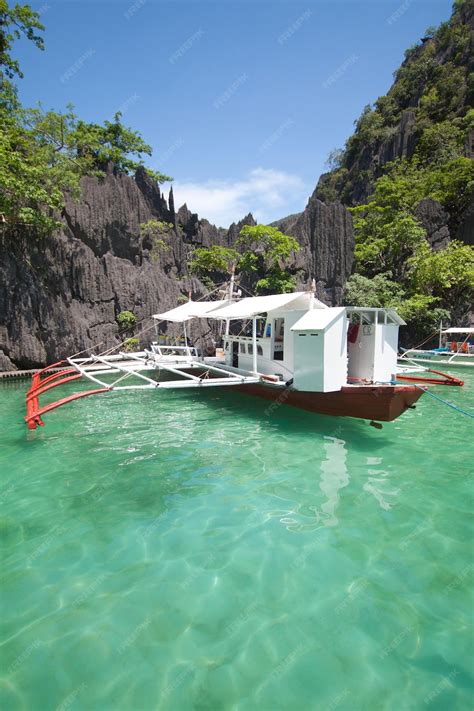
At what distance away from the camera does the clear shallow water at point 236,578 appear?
10.9ft

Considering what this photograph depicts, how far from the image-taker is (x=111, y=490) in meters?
6.81

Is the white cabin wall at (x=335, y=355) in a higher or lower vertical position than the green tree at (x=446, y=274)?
lower

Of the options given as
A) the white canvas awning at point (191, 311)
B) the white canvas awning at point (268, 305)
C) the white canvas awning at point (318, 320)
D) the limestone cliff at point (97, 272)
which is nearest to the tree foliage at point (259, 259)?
the limestone cliff at point (97, 272)

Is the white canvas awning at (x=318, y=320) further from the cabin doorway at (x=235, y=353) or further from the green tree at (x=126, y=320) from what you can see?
the green tree at (x=126, y=320)

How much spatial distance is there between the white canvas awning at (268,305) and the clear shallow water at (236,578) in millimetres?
4128

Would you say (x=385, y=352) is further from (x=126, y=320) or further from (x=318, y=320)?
(x=126, y=320)

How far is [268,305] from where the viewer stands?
11531mm

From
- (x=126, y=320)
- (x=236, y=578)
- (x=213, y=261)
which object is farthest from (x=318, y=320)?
(x=213, y=261)

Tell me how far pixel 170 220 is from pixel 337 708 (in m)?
35.4

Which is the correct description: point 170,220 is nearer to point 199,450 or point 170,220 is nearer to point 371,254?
point 371,254

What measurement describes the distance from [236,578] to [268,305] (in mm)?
8138

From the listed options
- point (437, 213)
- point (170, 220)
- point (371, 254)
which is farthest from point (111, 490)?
point (437, 213)

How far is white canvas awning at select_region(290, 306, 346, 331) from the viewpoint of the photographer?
9.52 meters

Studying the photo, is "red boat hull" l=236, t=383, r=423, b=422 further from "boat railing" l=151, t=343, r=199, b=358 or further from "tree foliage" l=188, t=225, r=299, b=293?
"tree foliage" l=188, t=225, r=299, b=293
